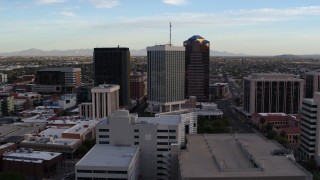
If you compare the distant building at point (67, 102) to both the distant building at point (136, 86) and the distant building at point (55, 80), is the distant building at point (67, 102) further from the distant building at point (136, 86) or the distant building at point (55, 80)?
the distant building at point (55, 80)

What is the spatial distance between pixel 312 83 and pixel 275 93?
1688cm

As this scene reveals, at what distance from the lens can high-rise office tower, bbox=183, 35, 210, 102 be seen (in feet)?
352

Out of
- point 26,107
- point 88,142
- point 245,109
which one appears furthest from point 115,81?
point 88,142

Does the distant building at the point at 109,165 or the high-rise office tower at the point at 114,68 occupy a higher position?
the high-rise office tower at the point at 114,68

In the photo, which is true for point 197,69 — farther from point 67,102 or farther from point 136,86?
point 67,102

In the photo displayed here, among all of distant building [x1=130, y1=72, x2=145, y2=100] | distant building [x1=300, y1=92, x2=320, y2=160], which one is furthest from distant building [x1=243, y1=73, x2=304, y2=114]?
distant building [x1=130, y1=72, x2=145, y2=100]

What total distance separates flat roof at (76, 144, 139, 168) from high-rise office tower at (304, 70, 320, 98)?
6195cm

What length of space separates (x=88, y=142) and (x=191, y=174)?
30.2 metres

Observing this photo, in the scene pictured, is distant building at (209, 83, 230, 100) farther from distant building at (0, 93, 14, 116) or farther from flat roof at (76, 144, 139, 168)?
flat roof at (76, 144, 139, 168)

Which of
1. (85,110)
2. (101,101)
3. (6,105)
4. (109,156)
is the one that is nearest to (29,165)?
(109,156)

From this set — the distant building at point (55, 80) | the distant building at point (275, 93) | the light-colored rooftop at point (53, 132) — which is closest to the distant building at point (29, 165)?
the light-colored rooftop at point (53, 132)

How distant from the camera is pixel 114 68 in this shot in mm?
93562

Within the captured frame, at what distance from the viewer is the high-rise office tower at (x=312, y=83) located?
92375 mm

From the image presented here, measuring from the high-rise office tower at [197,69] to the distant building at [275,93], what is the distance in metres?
25.7
